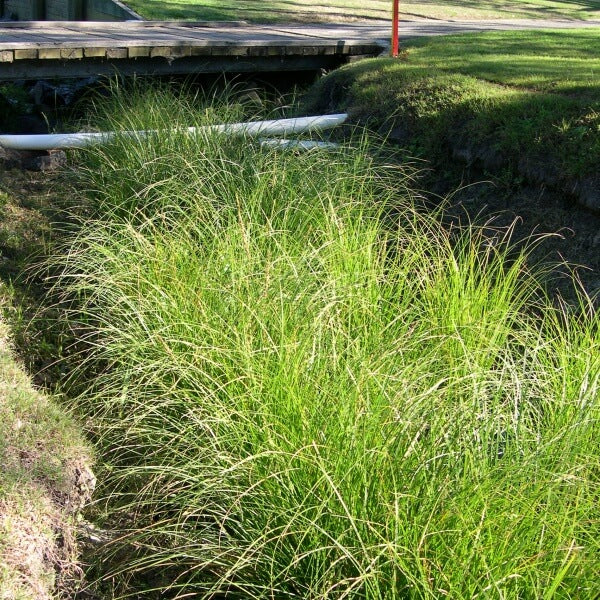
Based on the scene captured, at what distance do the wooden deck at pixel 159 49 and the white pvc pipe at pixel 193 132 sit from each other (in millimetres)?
1810

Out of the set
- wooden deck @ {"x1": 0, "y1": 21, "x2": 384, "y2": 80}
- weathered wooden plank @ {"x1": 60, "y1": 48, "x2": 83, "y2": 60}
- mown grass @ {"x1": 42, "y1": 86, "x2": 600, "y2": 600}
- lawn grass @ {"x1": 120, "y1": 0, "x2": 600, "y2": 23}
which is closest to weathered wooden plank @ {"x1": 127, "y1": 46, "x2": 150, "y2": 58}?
wooden deck @ {"x1": 0, "y1": 21, "x2": 384, "y2": 80}

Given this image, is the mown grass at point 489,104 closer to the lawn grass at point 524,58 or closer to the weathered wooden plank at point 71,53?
the lawn grass at point 524,58

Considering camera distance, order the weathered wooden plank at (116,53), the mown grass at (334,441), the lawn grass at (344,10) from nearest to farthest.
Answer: the mown grass at (334,441) → the weathered wooden plank at (116,53) → the lawn grass at (344,10)

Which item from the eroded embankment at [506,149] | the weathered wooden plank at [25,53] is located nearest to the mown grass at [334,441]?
the eroded embankment at [506,149]

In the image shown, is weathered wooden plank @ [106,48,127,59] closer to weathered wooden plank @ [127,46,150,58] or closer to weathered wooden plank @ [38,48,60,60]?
weathered wooden plank @ [127,46,150,58]

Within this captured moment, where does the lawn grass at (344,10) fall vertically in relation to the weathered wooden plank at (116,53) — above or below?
above

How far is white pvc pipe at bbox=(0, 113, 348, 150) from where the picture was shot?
687 centimetres

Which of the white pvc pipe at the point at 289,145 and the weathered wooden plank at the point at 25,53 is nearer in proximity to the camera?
the white pvc pipe at the point at 289,145

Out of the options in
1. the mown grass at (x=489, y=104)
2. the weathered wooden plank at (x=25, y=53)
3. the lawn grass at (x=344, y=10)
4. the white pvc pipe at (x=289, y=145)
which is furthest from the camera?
the lawn grass at (x=344, y=10)

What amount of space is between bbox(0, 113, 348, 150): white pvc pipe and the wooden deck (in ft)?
5.94

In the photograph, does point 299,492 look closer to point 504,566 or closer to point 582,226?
point 504,566

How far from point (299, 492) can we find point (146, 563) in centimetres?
76

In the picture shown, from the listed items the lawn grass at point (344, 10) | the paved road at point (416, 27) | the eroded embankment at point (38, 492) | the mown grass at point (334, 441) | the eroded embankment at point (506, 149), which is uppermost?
the lawn grass at point (344, 10)

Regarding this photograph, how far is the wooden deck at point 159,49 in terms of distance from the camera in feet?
32.7
